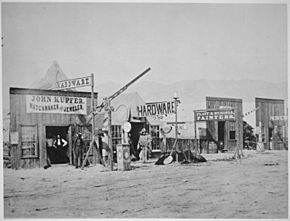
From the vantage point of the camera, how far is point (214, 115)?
2936 millimetres

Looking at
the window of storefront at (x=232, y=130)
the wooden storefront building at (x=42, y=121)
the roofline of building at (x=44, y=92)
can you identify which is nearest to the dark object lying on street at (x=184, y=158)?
the window of storefront at (x=232, y=130)

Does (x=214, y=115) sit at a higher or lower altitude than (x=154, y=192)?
higher

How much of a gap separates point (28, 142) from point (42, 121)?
0.53ft

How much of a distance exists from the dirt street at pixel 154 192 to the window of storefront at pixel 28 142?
0.11 m

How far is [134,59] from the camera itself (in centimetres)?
289

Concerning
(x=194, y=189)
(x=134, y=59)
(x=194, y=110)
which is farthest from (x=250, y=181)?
(x=134, y=59)

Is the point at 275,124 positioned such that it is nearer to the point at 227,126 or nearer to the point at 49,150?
the point at 227,126

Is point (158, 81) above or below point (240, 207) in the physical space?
above

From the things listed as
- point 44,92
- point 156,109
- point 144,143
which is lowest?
point 144,143

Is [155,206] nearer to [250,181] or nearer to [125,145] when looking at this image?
[125,145]

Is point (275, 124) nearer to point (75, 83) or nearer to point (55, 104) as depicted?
point (75, 83)

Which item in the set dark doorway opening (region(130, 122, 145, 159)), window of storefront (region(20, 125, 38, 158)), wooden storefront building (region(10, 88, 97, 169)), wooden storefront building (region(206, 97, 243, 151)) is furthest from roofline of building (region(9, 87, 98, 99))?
wooden storefront building (region(206, 97, 243, 151))

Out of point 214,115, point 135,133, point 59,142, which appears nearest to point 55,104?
point 59,142

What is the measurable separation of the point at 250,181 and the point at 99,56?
4.18 ft
